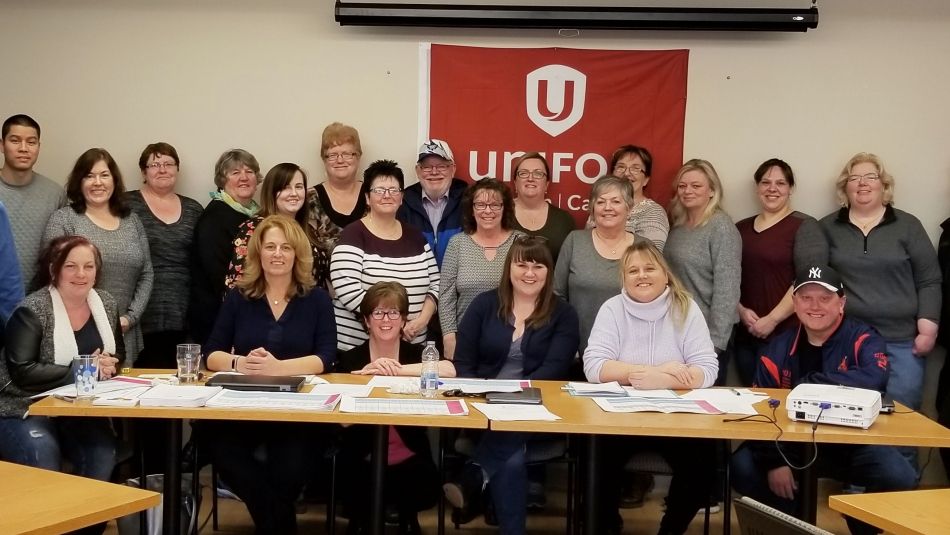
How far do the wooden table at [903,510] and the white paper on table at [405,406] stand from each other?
1203mm

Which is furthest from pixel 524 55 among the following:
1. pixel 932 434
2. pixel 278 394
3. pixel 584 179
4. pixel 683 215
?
pixel 932 434

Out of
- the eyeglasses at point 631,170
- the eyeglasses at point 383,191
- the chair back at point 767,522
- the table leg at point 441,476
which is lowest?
the table leg at point 441,476

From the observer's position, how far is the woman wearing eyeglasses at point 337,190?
4371 millimetres

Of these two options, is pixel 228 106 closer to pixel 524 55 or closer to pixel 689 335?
pixel 524 55

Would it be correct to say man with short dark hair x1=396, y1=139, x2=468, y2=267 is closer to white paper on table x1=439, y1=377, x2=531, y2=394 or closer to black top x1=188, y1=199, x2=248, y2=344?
black top x1=188, y1=199, x2=248, y2=344

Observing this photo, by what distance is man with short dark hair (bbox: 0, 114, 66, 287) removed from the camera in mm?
4176

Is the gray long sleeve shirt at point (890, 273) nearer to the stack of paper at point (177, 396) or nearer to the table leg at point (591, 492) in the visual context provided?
the table leg at point (591, 492)

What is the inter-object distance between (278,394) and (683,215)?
2.39 m

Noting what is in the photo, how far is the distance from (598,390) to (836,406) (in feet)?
2.76

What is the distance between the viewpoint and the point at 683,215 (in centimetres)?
446

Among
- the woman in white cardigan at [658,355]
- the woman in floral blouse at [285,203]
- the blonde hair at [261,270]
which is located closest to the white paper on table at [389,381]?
the blonde hair at [261,270]

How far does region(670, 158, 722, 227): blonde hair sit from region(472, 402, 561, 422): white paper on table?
1.79m

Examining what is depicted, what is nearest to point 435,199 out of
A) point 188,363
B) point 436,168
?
point 436,168

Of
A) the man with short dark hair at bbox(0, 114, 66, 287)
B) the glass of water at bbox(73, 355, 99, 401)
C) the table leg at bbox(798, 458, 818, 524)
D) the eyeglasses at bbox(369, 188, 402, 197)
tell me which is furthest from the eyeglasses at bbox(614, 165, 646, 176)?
the man with short dark hair at bbox(0, 114, 66, 287)
